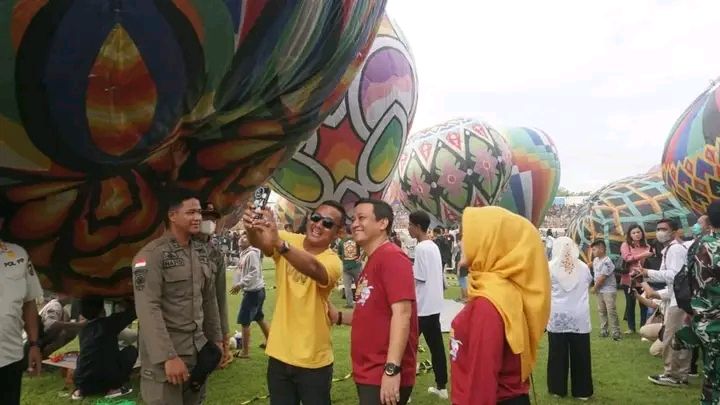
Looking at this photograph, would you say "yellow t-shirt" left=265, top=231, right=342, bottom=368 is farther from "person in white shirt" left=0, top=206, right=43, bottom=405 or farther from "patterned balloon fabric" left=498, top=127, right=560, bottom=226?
"patterned balloon fabric" left=498, top=127, right=560, bottom=226

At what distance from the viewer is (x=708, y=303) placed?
390cm

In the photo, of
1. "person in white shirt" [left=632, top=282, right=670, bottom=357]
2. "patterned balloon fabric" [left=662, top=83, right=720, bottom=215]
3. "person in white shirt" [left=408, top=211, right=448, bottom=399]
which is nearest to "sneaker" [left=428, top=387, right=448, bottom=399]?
"person in white shirt" [left=408, top=211, right=448, bottom=399]

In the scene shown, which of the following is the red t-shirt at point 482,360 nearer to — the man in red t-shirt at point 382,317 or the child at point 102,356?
the man in red t-shirt at point 382,317

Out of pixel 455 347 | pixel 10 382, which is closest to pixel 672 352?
pixel 455 347

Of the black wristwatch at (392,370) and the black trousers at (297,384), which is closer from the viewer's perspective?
the black wristwatch at (392,370)

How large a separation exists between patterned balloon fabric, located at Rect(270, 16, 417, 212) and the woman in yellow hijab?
4.16 metres

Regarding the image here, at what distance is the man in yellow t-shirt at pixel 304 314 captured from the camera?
10.4 feet

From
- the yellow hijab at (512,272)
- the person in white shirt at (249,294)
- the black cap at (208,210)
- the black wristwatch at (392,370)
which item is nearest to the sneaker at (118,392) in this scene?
the person in white shirt at (249,294)

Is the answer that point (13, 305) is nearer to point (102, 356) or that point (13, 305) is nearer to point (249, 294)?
point (102, 356)

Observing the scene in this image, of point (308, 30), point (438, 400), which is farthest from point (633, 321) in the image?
point (308, 30)

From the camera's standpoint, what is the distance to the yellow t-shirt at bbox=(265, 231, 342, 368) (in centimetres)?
321

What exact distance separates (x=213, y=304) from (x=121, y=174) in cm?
99

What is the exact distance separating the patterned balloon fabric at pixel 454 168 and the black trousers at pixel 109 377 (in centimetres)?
1372

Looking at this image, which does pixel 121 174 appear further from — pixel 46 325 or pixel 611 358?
pixel 611 358
